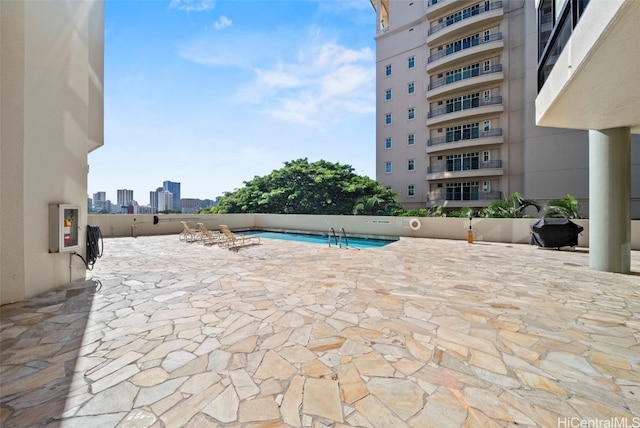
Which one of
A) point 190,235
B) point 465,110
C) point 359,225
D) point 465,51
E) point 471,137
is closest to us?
point 190,235

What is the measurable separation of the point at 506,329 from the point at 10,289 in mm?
7759

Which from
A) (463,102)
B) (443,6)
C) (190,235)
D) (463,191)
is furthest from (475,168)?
(190,235)

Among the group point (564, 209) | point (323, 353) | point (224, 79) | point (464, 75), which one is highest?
point (464, 75)

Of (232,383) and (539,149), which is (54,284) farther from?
(539,149)

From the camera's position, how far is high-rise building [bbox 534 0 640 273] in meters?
3.44

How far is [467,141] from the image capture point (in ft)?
76.6

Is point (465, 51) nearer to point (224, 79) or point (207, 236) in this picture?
point (224, 79)

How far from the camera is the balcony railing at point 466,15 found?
22.7 m

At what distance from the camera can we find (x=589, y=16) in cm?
367

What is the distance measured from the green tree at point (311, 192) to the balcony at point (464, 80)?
35.5 ft

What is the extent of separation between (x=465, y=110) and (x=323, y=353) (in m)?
26.7

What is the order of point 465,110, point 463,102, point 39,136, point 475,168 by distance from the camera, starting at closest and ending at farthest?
point 39,136 → point 465,110 → point 475,168 → point 463,102

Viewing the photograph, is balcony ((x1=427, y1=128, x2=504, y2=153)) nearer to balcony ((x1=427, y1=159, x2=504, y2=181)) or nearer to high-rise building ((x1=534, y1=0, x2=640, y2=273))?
balcony ((x1=427, y1=159, x2=504, y2=181))

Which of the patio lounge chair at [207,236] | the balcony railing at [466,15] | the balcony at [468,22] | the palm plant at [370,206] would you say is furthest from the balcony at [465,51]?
the patio lounge chair at [207,236]
